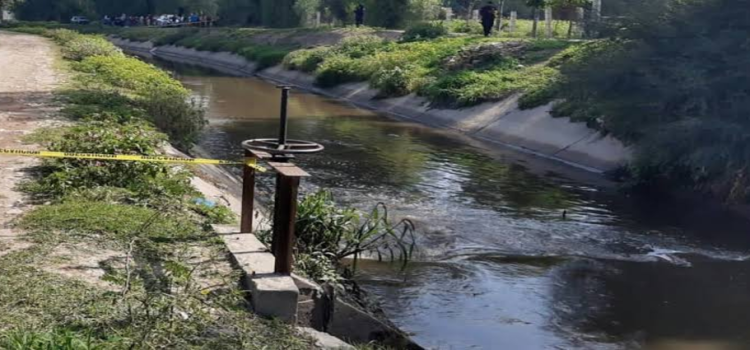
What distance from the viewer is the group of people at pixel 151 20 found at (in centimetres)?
8550

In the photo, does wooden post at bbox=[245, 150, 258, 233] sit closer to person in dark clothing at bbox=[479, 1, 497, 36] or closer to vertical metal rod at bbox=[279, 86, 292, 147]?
vertical metal rod at bbox=[279, 86, 292, 147]

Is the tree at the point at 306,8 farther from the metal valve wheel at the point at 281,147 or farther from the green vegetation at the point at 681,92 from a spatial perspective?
the metal valve wheel at the point at 281,147

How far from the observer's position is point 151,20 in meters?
92.0

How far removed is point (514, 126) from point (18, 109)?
14007 mm

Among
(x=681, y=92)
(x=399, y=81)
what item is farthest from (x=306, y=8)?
(x=681, y=92)

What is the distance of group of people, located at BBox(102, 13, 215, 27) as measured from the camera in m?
85.5

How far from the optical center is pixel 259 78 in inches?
1921

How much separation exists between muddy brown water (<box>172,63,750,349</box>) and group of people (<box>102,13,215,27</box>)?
208ft

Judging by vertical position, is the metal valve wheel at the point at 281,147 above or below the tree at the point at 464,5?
below

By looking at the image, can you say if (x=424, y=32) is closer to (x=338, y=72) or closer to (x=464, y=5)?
(x=338, y=72)

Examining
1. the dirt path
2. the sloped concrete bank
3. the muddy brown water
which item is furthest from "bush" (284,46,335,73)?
the muddy brown water

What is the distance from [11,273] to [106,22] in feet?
296

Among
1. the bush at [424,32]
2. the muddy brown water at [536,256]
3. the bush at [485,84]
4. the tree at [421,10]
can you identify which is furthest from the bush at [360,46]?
the muddy brown water at [536,256]

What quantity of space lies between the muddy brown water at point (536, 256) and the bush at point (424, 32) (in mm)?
20740
